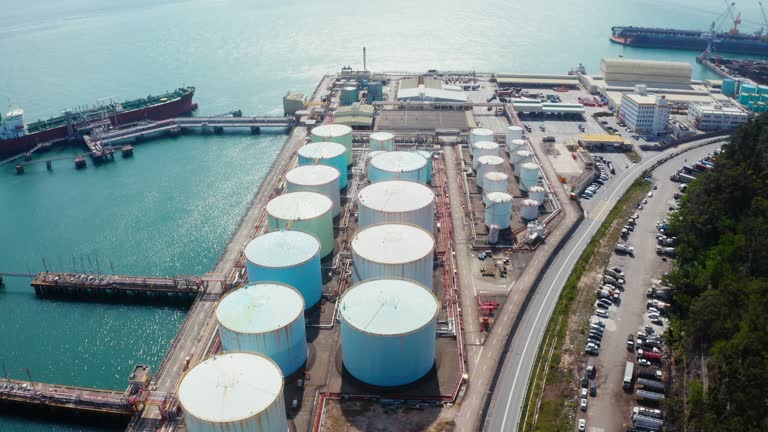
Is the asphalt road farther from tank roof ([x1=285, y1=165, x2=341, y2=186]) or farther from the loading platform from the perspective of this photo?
the loading platform

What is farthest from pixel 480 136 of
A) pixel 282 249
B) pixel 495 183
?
pixel 282 249

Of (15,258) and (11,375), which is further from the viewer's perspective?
(15,258)

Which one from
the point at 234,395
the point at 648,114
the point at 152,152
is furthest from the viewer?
the point at 152,152

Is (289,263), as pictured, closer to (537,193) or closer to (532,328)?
(532,328)

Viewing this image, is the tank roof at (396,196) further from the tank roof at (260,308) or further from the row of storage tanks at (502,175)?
the tank roof at (260,308)

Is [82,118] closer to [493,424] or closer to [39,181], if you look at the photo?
[39,181]

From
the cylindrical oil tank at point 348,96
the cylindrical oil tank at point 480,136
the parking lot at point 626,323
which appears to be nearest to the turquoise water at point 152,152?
the cylindrical oil tank at point 348,96

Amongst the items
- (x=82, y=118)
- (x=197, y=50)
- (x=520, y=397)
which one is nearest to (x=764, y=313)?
(x=520, y=397)
